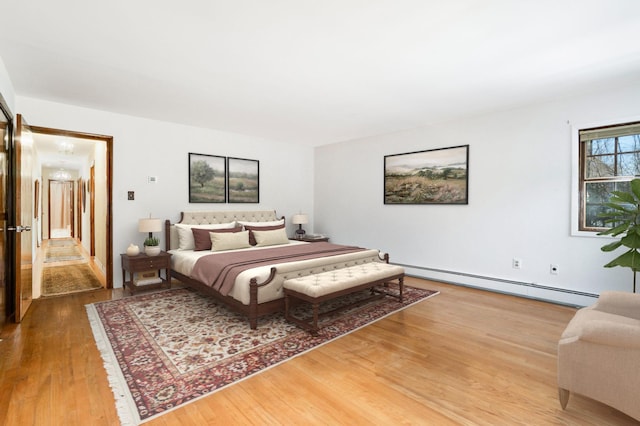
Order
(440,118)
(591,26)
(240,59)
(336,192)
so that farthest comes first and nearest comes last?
1. (336,192)
2. (440,118)
3. (240,59)
4. (591,26)

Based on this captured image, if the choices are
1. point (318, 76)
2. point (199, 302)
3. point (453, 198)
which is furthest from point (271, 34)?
point (453, 198)

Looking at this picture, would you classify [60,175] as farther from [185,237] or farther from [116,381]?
[116,381]

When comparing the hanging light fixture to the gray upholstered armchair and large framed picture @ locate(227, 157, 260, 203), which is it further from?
the gray upholstered armchair

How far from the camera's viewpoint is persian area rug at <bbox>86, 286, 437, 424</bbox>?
6.82 ft

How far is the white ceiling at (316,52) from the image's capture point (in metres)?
2.19

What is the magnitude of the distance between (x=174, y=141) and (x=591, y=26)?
510 centimetres

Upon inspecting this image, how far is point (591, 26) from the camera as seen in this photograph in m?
2.35

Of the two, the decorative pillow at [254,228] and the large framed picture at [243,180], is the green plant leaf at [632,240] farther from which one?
the large framed picture at [243,180]

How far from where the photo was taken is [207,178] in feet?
17.8

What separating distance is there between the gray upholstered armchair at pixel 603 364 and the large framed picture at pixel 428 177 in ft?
10.3

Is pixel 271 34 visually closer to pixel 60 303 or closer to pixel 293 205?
pixel 60 303

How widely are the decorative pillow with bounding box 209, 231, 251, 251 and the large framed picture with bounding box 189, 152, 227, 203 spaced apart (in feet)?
3.27

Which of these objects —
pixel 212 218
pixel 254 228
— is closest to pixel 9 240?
pixel 212 218

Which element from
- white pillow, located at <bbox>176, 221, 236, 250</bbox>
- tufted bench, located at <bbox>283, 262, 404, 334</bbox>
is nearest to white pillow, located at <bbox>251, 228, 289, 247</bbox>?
white pillow, located at <bbox>176, 221, 236, 250</bbox>
